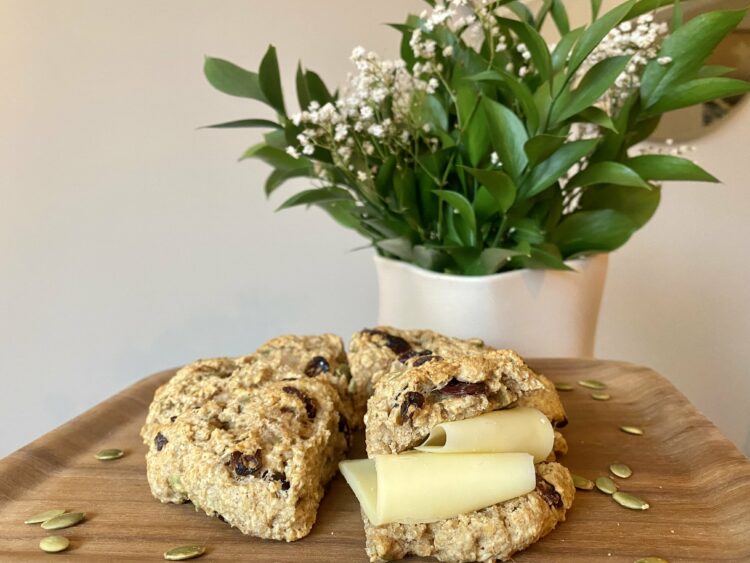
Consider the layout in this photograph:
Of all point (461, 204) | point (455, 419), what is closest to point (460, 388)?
Result: point (455, 419)

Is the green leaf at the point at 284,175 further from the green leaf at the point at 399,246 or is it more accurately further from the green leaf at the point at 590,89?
the green leaf at the point at 590,89

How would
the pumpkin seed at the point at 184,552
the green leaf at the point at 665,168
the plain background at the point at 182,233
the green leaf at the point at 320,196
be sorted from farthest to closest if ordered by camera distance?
1. the plain background at the point at 182,233
2. the green leaf at the point at 320,196
3. the green leaf at the point at 665,168
4. the pumpkin seed at the point at 184,552

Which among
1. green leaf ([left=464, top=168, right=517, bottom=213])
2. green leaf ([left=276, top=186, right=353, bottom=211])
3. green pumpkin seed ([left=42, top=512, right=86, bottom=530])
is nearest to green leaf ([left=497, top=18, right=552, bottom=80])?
green leaf ([left=464, top=168, right=517, bottom=213])

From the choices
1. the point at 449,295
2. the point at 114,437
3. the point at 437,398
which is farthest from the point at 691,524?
the point at 114,437

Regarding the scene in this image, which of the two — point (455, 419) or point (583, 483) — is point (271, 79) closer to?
point (455, 419)

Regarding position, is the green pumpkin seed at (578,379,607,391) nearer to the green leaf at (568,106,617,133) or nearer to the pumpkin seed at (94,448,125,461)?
the green leaf at (568,106,617,133)

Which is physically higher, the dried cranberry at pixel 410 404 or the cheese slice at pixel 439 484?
the dried cranberry at pixel 410 404

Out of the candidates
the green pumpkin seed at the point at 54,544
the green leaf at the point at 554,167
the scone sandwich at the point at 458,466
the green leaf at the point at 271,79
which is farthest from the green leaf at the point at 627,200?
the green pumpkin seed at the point at 54,544

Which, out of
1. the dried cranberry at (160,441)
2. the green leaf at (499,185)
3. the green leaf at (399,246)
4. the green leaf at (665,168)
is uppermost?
the green leaf at (665,168)
